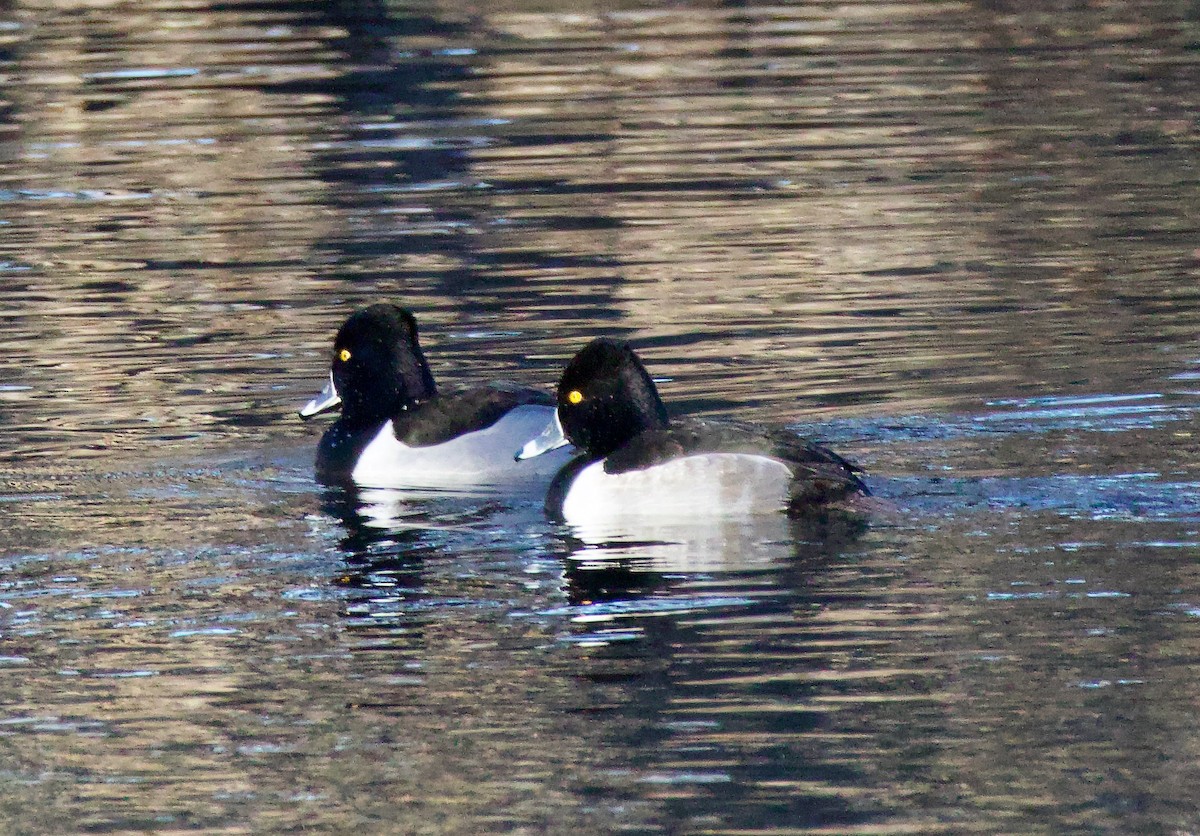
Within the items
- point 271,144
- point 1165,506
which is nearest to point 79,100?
point 271,144

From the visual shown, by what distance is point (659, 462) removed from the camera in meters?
9.87

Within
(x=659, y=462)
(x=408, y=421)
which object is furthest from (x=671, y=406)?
(x=659, y=462)

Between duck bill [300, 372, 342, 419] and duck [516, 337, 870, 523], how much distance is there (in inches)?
66.9

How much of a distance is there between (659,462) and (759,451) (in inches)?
18.4

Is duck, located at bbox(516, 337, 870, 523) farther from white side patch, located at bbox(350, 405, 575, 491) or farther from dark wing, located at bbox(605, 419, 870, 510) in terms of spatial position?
white side patch, located at bbox(350, 405, 575, 491)

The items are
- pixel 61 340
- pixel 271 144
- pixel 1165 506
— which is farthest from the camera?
pixel 271 144

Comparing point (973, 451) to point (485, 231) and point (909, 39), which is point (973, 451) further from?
point (909, 39)

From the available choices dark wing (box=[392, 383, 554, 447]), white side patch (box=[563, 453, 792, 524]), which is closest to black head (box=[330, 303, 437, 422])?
dark wing (box=[392, 383, 554, 447])

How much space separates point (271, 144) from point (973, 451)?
498 inches

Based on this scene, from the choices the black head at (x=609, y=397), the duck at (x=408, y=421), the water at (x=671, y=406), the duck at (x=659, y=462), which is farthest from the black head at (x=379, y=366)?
the black head at (x=609, y=397)

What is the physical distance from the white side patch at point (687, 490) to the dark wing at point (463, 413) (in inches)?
47.0

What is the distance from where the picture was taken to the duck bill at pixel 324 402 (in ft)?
38.9

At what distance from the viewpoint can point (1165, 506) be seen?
941 cm

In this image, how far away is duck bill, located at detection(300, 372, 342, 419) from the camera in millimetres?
11867
